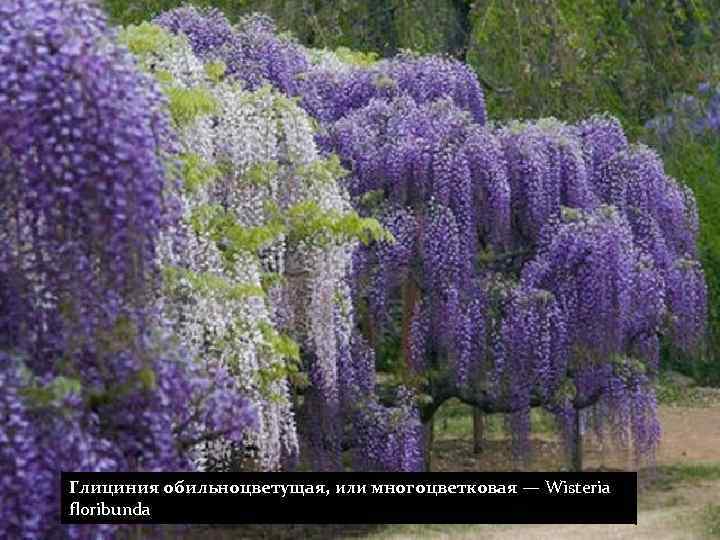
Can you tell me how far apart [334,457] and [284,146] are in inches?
88.0

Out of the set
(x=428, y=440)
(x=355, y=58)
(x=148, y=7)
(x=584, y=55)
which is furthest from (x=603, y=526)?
(x=148, y=7)

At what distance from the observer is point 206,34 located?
39.4 feet

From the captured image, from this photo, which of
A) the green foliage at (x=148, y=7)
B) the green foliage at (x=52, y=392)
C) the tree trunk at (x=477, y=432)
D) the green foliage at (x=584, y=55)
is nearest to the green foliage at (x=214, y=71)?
the green foliage at (x=52, y=392)

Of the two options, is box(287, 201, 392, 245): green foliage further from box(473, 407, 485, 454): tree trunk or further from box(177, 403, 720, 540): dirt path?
box(473, 407, 485, 454): tree trunk

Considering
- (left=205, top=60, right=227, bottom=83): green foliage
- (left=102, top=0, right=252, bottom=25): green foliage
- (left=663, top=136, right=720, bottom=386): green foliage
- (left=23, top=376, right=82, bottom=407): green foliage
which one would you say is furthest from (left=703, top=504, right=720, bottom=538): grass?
(left=102, top=0, right=252, bottom=25): green foliage

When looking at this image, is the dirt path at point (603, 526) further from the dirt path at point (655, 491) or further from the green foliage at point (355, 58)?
the green foliage at point (355, 58)

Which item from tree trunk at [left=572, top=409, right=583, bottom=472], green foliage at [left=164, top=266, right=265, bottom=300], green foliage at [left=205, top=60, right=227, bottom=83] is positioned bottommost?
tree trunk at [left=572, top=409, right=583, bottom=472]

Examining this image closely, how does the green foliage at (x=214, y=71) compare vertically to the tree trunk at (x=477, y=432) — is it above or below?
above

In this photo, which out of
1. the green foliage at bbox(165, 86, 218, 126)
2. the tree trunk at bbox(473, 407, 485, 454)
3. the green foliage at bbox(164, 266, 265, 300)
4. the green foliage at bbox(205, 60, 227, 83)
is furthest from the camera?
the tree trunk at bbox(473, 407, 485, 454)

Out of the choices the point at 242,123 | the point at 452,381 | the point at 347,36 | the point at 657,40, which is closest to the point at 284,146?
the point at 242,123

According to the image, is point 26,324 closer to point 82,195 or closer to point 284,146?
point 82,195

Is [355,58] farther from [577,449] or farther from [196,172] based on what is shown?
[196,172]

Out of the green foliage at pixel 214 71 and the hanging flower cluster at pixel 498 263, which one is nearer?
the green foliage at pixel 214 71

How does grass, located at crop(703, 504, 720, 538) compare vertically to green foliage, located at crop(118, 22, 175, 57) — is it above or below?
below
